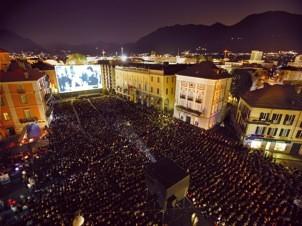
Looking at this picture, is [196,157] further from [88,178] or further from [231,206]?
[88,178]

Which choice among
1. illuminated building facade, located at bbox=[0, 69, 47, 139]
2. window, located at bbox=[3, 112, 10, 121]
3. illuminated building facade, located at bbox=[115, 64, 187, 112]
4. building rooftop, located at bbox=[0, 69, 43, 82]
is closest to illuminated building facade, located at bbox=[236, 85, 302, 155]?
illuminated building facade, located at bbox=[115, 64, 187, 112]

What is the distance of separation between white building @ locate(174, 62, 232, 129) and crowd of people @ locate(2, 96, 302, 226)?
500 cm

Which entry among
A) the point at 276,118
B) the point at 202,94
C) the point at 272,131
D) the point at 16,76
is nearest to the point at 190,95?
the point at 202,94

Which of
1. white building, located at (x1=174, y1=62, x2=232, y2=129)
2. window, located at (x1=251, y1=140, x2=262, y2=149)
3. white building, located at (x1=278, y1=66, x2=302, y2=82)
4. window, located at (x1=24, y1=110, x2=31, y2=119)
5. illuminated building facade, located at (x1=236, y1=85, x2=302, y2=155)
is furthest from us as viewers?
white building, located at (x1=278, y1=66, x2=302, y2=82)

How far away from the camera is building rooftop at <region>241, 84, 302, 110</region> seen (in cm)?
2448

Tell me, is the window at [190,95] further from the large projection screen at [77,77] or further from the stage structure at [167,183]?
the large projection screen at [77,77]

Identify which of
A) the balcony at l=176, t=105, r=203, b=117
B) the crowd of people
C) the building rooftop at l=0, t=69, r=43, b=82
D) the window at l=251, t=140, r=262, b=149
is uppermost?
the building rooftop at l=0, t=69, r=43, b=82

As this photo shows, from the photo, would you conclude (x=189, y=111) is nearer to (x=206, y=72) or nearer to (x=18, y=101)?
(x=206, y=72)

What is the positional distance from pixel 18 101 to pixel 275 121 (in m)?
40.6

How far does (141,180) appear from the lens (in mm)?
17641

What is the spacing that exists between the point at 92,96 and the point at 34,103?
88.0 feet

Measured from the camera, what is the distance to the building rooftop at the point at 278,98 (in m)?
24.5

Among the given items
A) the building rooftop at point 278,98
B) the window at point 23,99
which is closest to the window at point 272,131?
the building rooftop at point 278,98

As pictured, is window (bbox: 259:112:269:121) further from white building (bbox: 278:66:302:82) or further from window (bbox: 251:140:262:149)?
white building (bbox: 278:66:302:82)
